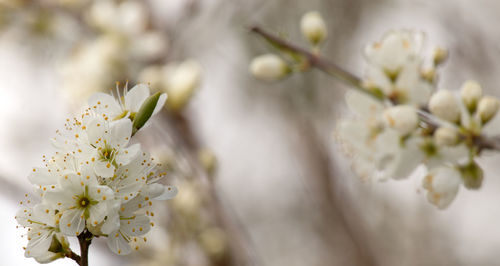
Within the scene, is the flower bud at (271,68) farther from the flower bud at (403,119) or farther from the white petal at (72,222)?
the white petal at (72,222)

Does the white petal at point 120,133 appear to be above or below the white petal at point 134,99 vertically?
below

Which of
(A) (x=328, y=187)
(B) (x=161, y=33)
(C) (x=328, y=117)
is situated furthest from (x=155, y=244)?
(C) (x=328, y=117)

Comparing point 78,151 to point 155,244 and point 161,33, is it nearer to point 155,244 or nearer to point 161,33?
point 155,244

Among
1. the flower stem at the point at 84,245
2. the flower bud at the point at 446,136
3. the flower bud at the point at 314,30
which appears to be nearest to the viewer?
the flower stem at the point at 84,245

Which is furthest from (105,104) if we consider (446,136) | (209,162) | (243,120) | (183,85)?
(243,120)

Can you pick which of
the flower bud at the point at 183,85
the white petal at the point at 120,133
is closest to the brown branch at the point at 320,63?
the white petal at the point at 120,133

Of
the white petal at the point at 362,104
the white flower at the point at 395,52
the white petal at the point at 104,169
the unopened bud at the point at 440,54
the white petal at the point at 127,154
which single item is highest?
the white flower at the point at 395,52

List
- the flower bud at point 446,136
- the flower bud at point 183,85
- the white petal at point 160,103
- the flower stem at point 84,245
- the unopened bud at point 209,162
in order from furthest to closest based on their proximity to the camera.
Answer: the flower bud at point 183,85
the unopened bud at point 209,162
the flower bud at point 446,136
the white petal at point 160,103
the flower stem at point 84,245

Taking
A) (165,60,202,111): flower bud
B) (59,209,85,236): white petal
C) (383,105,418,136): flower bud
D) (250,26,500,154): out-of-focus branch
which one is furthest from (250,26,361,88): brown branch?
(165,60,202,111): flower bud
